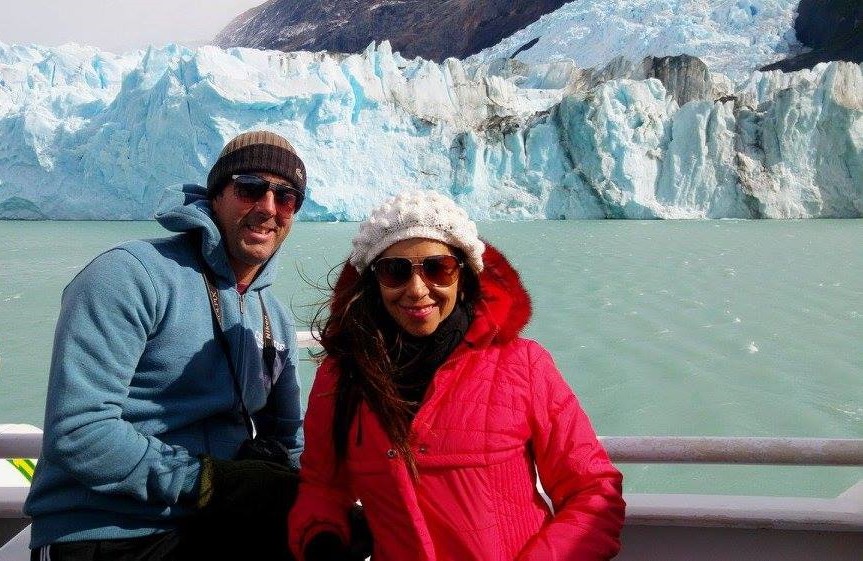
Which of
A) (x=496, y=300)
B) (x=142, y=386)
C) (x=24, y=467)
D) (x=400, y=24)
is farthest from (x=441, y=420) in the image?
(x=400, y=24)

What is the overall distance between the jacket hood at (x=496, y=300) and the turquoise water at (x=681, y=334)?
31 centimetres

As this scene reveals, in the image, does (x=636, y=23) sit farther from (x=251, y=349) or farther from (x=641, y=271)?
(x=251, y=349)

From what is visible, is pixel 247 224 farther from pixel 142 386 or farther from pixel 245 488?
pixel 245 488

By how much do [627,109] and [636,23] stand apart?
1173 cm

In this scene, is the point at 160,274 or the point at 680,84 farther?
the point at 680,84

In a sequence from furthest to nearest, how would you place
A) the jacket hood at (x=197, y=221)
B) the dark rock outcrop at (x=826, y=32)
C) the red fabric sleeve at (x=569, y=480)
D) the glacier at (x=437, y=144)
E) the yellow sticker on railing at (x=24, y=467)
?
1. the dark rock outcrop at (x=826, y=32)
2. the glacier at (x=437, y=144)
3. the yellow sticker on railing at (x=24, y=467)
4. the jacket hood at (x=197, y=221)
5. the red fabric sleeve at (x=569, y=480)

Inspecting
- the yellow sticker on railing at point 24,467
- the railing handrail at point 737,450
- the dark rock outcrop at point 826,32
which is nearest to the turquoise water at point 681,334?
the railing handrail at point 737,450

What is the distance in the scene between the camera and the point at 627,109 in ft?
60.0

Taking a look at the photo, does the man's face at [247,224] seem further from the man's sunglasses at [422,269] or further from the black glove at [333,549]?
the black glove at [333,549]

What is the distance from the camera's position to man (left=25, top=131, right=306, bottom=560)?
2.97 feet

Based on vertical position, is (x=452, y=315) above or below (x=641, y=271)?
above

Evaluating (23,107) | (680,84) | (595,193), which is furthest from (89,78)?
(680,84)

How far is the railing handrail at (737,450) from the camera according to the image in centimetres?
115

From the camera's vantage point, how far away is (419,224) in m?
0.92
